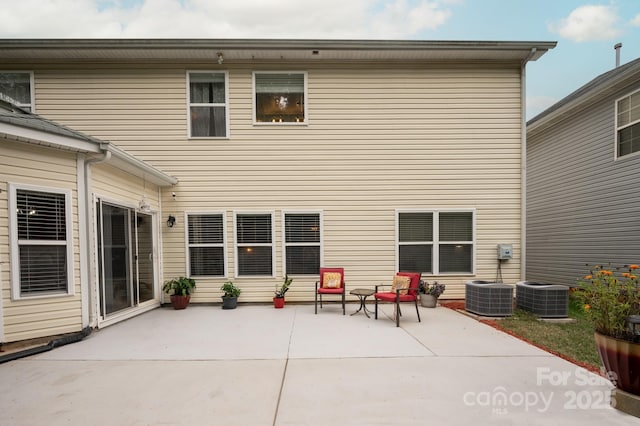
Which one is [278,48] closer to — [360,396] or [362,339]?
[362,339]

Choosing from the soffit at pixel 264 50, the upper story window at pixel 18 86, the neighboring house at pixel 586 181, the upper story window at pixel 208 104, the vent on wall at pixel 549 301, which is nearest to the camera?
the vent on wall at pixel 549 301

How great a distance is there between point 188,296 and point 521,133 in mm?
8204

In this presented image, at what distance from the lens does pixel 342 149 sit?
648 cm

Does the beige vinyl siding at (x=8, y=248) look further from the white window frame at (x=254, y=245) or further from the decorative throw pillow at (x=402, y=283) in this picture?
the decorative throw pillow at (x=402, y=283)

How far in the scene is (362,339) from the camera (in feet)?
13.3

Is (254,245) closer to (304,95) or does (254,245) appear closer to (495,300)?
(304,95)

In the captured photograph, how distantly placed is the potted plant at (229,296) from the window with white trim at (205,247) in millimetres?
397

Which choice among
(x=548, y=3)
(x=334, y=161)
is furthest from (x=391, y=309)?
(x=548, y=3)

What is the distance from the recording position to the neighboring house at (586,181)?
6.59 meters

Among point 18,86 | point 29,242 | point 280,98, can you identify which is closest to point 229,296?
point 29,242

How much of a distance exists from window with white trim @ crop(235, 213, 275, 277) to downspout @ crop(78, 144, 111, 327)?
2544 mm

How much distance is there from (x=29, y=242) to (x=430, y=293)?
675 cm

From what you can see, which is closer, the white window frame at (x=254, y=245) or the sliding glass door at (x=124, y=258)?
the sliding glass door at (x=124, y=258)

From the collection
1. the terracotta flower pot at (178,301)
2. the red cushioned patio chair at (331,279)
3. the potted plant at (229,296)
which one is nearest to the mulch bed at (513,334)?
the red cushioned patio chair at (331,279)
